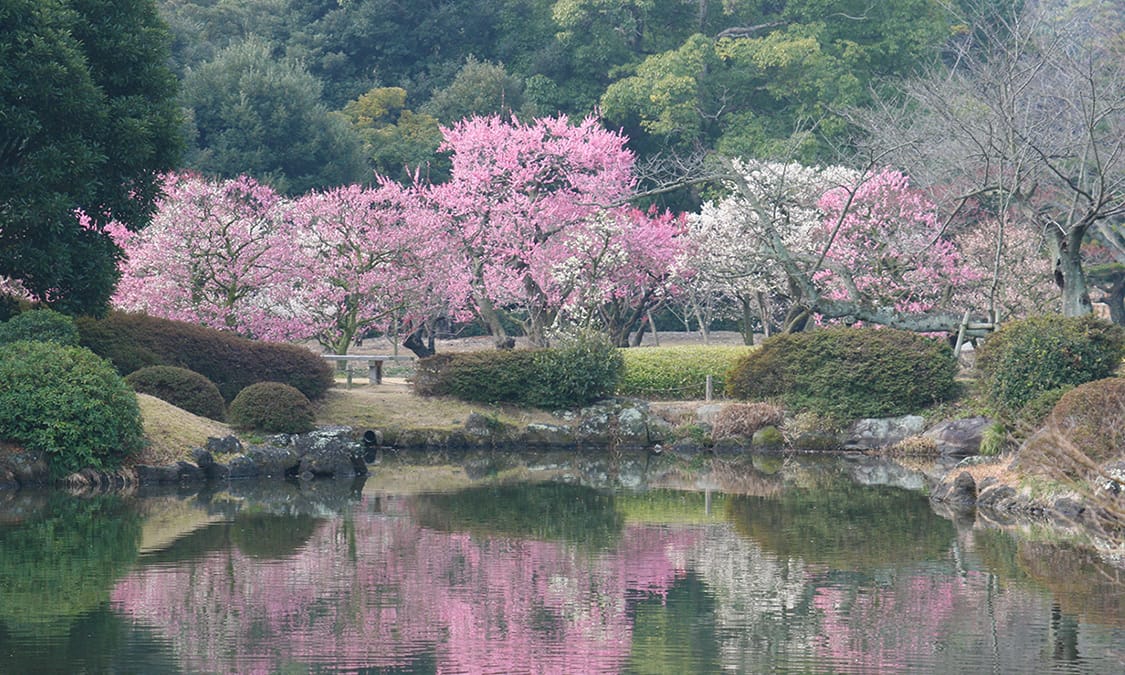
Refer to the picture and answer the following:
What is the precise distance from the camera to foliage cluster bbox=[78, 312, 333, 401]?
2297cm

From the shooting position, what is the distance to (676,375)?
2777 cm

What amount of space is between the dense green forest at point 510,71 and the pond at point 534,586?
2376 cm

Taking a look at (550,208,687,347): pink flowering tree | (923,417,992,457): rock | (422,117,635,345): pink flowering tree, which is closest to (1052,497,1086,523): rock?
(923,417,992,457): rock

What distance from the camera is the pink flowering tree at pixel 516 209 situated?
99.8 ft

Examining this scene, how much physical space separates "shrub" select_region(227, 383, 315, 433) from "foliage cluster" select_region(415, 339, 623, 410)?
4.42 m

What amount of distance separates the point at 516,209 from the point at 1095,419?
55.5ft

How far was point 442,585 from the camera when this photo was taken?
1177cm

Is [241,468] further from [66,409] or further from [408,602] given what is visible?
[408,602]

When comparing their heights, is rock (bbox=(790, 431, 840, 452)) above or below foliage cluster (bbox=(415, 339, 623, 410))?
below

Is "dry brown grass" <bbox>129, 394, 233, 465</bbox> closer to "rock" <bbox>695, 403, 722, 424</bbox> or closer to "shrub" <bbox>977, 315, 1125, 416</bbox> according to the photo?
"rock" <bbox>695, 403, 722, 424</bbox>

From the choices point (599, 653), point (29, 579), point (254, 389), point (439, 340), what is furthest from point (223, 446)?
point (439, 340)

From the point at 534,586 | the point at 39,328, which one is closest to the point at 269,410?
the point at 39,328

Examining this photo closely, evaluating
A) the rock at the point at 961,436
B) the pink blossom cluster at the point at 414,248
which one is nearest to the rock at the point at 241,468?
the pink blossom cluster at the point at 414,248

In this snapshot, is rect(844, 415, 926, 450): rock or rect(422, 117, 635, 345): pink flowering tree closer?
rect(844, 415, 926, 450): rock
